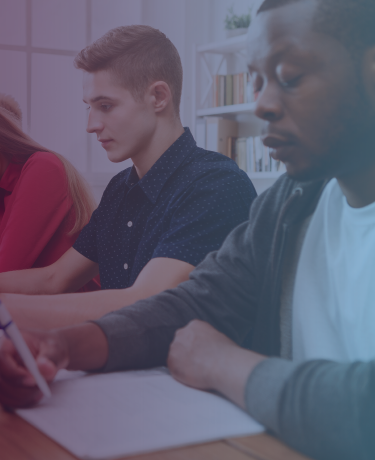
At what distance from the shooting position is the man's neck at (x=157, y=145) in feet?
3.96

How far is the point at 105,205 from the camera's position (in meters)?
1.29

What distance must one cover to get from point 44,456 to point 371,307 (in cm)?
37

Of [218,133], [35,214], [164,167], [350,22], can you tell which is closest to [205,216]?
[164,167]

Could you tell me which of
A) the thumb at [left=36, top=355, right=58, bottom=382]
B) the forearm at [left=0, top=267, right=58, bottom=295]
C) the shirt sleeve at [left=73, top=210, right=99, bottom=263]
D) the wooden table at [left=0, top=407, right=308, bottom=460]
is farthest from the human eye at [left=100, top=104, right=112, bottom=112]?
the wooden table at [left=0, top=407, right=308, bottom=460]

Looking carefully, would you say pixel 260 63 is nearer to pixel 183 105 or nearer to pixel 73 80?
pixel 73 80

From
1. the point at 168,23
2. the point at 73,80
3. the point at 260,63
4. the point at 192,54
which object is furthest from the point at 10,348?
the point at 192,54

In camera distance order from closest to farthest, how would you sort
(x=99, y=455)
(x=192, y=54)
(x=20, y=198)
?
(x=99, y=455)
(x=20, y=198)
(x=192, y=54)

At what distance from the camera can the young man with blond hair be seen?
1.01 metres

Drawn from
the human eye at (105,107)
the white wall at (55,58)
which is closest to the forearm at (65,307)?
the human eye at (105,107)

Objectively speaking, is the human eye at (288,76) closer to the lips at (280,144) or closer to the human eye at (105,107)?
the lips at (280,144)

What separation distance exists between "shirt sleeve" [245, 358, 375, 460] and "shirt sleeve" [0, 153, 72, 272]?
1.02 metres

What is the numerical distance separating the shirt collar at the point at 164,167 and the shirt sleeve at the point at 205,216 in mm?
114

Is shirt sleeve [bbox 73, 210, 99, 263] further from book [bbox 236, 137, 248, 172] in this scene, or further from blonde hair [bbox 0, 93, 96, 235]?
book [bbox 236, 137, 248, 172]

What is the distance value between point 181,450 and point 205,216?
24.3 inches
